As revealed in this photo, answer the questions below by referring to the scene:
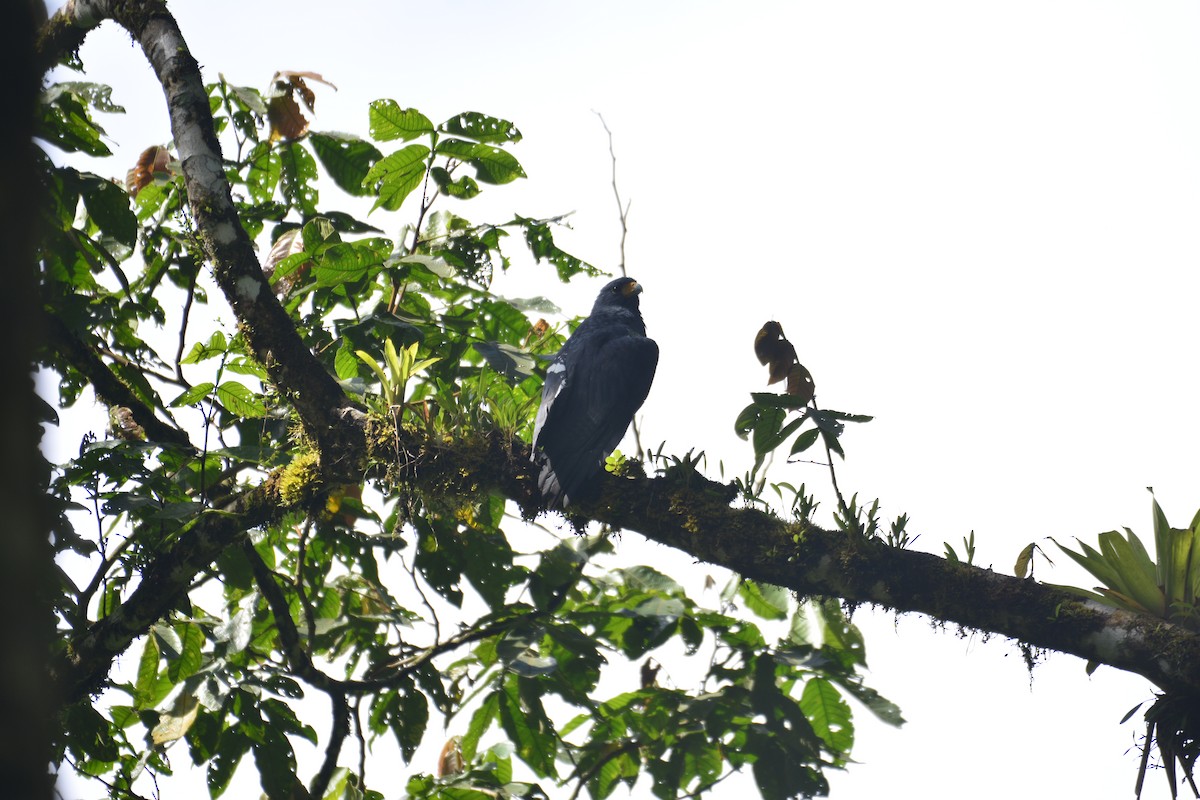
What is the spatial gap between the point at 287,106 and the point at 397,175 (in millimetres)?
938

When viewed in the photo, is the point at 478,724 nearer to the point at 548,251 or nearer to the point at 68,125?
Result: the point at 548,251

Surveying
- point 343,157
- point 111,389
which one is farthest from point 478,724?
point 343,157

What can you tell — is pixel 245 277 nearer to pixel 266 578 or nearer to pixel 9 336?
pixel 266 578

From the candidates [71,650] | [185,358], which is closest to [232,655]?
[71,650]

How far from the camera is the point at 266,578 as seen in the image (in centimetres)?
445

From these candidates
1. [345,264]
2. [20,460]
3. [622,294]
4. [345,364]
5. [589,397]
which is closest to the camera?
[20,460]

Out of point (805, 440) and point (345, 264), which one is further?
point (345, 264)

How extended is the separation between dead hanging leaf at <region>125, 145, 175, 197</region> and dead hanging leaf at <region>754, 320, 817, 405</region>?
124 inches

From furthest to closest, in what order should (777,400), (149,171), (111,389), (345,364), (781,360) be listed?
(149,171) → (345,364) → (111,389) → (781,360) → (777,400)

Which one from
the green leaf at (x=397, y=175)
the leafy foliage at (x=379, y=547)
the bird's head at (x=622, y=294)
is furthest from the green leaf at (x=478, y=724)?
the bird's head at (x=622, y=294)

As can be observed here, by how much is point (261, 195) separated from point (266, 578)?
7.28 ft

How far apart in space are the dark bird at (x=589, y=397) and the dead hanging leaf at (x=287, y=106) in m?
1.81

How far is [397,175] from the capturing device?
4602mm

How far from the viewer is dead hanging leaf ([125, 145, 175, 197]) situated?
201 inches
